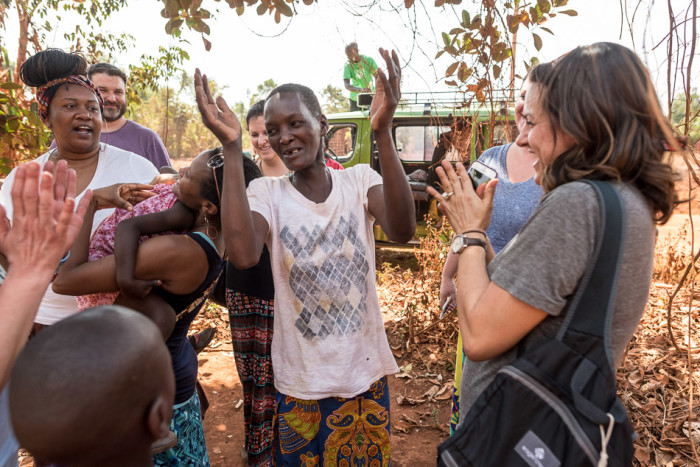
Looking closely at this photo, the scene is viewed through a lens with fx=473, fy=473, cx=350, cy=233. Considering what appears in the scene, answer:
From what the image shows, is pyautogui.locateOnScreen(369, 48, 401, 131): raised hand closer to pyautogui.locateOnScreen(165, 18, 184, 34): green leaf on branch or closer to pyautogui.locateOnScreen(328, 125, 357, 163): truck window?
pyautogui.locateOnScreen(165, 18, 184, 34): green leaf on branch

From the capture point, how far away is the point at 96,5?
16.9 feet

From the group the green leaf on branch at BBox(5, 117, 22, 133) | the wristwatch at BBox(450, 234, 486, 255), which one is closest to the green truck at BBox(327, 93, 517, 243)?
the green leaf on branch at BBox(5, 117, 22, 133)

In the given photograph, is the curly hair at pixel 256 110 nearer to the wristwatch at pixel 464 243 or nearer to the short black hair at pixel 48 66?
the short black hair at pixel 48 66

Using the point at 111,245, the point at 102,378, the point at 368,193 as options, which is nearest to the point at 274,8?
the point at 368,193

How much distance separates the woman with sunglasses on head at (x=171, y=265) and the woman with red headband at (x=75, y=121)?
486 millimetres

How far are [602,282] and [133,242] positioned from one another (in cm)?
137

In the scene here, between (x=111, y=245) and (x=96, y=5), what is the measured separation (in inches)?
183

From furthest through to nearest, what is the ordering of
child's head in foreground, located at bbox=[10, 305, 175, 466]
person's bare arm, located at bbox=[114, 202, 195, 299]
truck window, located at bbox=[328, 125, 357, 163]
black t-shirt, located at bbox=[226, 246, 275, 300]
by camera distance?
truck window, located at bbox=[328, 125, 357, 163] → black t-shirt, located at bbox=[226, 246, 275, 300] → person's bare arm, located at bbox=[114, 202, 195, 299] → child's head in foreground, located at bbox=[10, 305, 175, 466]

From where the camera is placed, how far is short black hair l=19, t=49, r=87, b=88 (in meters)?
2.15

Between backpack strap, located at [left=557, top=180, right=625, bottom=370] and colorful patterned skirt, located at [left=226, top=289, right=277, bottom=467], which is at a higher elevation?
backpack strap, located at [left=557, top=180, right=625, bottom=370]

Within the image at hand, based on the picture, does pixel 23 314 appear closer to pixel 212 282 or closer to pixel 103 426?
pixel 103 426

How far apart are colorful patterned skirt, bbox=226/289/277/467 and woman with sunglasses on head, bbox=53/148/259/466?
68 centimetres

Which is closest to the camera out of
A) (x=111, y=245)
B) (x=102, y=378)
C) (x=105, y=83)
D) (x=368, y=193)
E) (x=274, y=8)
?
(x=102, y=378)

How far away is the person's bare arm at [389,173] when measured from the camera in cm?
160
